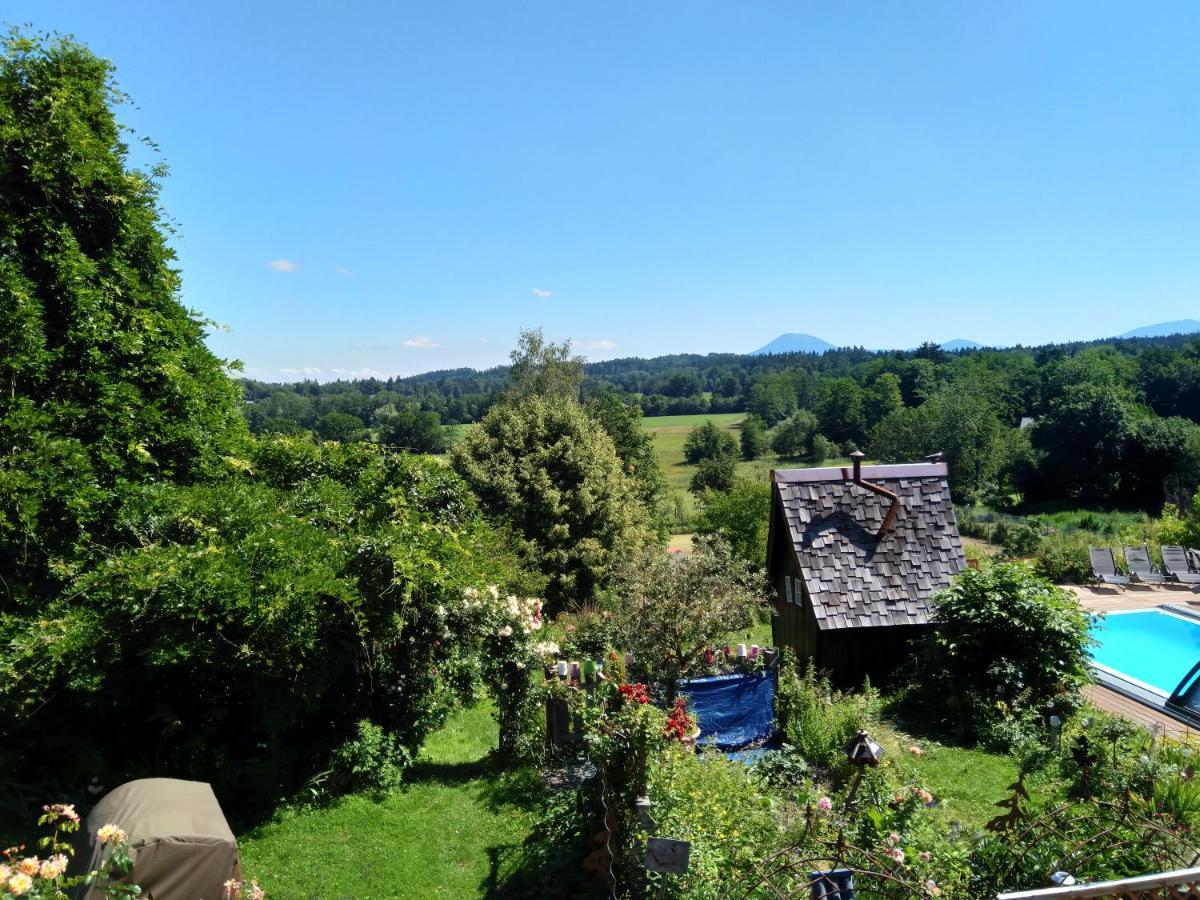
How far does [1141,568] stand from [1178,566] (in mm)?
867

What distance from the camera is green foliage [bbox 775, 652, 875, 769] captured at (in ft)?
27.0

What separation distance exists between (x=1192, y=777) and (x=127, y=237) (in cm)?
1195

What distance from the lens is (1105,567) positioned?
17984 millimetres

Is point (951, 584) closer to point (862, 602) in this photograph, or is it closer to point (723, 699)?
point (862, 602)

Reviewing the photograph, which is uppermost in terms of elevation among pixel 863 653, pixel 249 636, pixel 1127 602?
pixel 249 636

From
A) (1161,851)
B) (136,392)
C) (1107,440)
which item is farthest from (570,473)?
(1107,440)

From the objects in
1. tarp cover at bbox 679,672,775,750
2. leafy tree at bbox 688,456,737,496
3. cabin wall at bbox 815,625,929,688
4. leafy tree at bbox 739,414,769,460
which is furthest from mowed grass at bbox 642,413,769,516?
tarp cover at bbox 679,672,775,750

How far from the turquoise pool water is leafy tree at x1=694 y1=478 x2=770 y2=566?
31.2ft

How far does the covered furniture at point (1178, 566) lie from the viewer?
56.4 ft

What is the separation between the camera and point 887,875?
3.47m

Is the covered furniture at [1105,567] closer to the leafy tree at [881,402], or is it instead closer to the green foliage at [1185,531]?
the green foliage at [1185,531]

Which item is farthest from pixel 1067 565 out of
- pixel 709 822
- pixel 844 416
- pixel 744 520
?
pixel 844 416

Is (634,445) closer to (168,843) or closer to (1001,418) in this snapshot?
(168,843)

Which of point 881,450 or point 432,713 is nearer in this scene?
point 432,713
